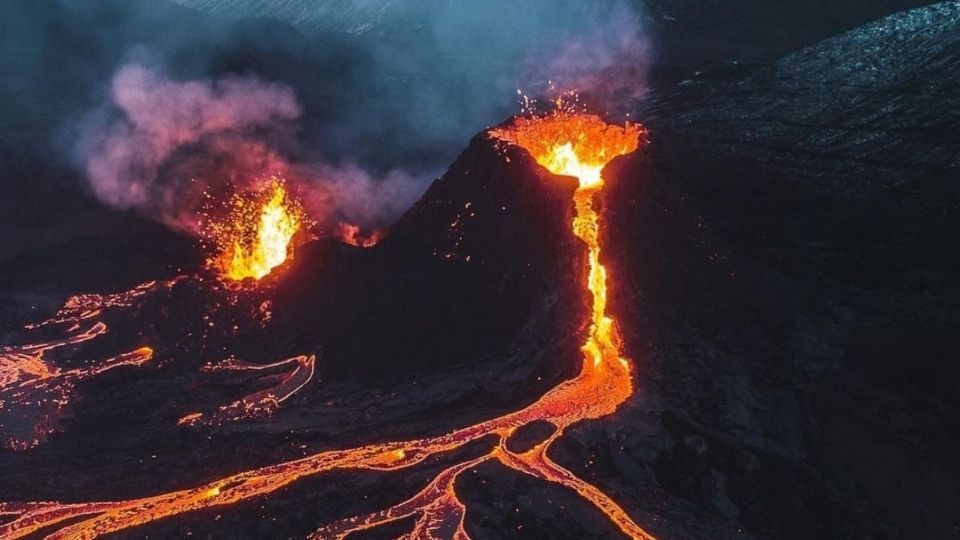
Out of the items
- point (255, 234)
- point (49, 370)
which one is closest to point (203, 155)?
point (255, 234)

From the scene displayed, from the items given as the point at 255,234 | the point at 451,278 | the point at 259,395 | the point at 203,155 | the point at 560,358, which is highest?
the point at 203,155

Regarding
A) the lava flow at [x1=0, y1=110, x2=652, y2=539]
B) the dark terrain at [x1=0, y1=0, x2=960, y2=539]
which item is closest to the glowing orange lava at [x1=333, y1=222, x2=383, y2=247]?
the dark terrain at [x1=0, y1=0, x2=960, y2=539]

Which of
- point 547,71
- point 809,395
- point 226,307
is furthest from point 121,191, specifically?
point 547,71

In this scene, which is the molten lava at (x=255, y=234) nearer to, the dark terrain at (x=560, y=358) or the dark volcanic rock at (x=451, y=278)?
the dark terrain at (x=560, y=358)

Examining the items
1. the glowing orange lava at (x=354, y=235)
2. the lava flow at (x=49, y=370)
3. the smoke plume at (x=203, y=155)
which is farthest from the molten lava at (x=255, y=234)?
the lava flow at (x=49, y=370)

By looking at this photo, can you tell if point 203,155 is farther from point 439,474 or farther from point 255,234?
point 439,474
